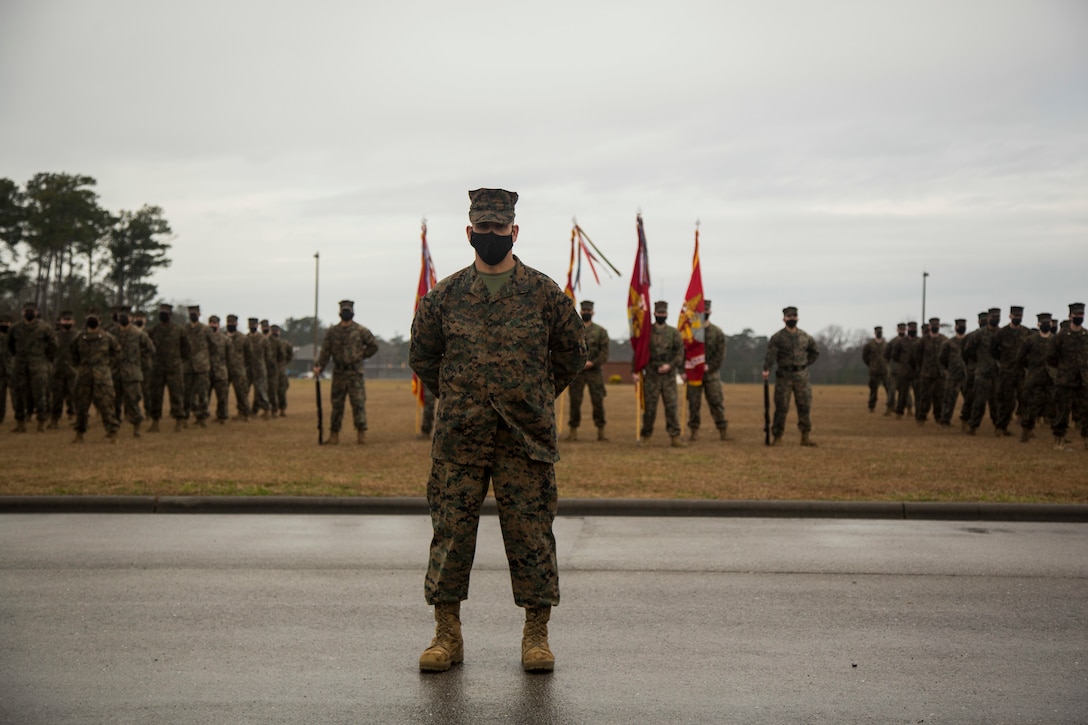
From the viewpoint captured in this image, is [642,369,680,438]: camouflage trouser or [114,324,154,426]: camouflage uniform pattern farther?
[114,324,154,426]: camouflage uniform pattern

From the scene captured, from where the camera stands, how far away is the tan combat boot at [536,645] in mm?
5348

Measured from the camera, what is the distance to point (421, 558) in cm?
868

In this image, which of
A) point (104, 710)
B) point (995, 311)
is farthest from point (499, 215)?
point (995, 311)

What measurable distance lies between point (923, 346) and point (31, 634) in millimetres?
23429

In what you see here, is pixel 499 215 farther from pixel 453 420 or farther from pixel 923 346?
pixel 923 346

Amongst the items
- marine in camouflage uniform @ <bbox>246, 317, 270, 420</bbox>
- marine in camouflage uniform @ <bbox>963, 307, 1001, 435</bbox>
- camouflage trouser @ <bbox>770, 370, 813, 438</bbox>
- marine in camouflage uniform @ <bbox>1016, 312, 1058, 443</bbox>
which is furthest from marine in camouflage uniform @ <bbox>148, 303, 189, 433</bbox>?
marine in camouflage uniform @ <bbox>1016, 312, 1058, 443</bbox>

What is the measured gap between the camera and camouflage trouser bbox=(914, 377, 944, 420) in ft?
84.5

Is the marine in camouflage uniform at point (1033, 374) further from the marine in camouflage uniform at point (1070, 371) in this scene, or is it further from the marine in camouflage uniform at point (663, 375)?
the marine in camouflage uniform at point (663, 375)

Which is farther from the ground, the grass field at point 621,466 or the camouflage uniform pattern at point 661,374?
the camouflage uniform pattern at point 661,374

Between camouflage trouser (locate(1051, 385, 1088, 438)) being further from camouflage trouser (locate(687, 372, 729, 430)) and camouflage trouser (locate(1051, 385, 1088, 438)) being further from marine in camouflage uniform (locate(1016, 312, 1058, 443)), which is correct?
camouflage trouser (locate(687, 372, 729, 430))

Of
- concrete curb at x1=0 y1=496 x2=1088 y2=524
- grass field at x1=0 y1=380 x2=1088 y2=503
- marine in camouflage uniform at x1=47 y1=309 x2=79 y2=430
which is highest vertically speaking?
marine in camouflage uniform at x1=47 y1=309 x2=79 y2=430

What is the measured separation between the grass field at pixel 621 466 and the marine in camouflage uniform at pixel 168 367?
73 cm

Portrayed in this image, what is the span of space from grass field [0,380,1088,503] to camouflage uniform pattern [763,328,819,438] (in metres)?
0.75

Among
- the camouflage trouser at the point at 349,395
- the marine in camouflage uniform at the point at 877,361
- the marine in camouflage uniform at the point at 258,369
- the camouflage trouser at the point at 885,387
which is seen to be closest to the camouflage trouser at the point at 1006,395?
the camouflage trouser at the point at 885,387
